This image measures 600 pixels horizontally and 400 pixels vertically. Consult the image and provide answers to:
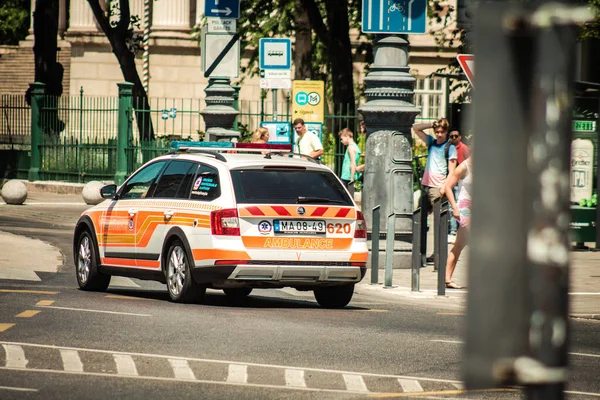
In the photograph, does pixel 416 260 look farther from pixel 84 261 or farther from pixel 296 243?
pixel 84 261

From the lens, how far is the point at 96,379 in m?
7.54

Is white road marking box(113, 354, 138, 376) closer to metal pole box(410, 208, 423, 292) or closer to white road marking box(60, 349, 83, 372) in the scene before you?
white road marking box(60, 349, 83, 372)

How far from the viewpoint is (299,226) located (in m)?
12.1

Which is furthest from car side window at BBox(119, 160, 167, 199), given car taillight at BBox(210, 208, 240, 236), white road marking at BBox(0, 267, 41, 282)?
car taillight at BBox(210, 208, 240, 236)

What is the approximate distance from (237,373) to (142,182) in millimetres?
6129

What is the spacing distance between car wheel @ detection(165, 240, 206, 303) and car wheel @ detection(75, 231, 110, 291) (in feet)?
4.33

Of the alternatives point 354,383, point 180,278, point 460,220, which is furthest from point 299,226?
point 354,383

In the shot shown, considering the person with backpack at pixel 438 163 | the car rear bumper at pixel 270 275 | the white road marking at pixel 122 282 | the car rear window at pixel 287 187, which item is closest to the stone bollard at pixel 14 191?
the person with backpack at pixel 438 163

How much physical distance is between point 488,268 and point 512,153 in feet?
0.64

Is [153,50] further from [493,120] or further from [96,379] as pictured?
[493,120]

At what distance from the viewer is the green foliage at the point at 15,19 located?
68.8 metres

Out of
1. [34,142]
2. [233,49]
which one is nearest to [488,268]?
[233,49]

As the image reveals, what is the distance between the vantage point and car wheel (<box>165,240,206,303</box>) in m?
12.2

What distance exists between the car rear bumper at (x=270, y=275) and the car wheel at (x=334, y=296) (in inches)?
15.1
